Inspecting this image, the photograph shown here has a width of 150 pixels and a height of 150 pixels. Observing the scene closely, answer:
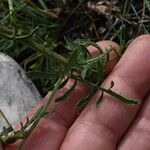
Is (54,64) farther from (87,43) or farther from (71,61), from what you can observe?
(71,61)

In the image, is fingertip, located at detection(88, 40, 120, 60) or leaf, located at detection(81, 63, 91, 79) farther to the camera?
fingertip, located at detection(88, 40, 120, 60)

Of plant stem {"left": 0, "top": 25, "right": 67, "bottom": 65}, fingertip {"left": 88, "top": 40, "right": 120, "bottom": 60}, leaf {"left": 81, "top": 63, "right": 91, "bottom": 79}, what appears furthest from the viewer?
fingertip {"left": 88, "top": 40, "right": 120, "bottom": 60}

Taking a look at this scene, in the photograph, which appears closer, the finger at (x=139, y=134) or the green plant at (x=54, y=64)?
the green plant at (x=54, y=64)

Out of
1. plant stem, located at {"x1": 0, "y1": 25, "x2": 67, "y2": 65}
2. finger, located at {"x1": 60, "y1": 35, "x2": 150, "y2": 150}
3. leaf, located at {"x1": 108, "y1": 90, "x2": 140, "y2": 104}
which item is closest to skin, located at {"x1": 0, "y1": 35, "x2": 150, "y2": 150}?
finger, located at {"x1": 60, "y1": 35, "x2": 150, "y2": 150}

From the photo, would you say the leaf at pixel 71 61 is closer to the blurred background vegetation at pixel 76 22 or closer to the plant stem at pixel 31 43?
the plant stem at pixel 31 43

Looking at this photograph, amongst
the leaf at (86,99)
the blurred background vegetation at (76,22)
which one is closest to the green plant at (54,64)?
the leaf at (86,99)

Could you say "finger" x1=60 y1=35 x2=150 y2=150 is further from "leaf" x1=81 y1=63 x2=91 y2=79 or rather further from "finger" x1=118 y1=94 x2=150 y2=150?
"leaf" x1=81 y1=63 x2=91 y2=79

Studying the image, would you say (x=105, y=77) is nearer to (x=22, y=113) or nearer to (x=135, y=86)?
(x=135, y=86)
